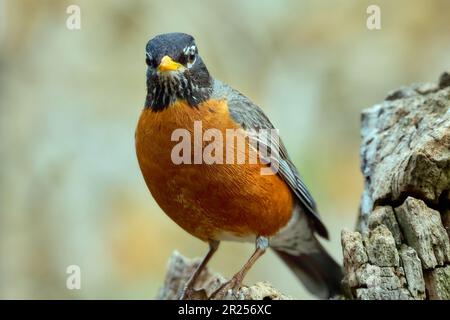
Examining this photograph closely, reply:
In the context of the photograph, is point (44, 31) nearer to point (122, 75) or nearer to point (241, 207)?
point (122, 75)

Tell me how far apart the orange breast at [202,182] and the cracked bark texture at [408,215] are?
1.03 metres

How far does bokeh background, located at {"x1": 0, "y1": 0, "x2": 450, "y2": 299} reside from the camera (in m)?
10.4

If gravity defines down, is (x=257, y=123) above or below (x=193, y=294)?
above

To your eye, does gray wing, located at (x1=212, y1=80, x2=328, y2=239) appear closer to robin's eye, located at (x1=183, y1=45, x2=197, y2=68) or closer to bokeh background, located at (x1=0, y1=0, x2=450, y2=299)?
robin's eye, located at (x1=183, y1=45, x2=197, y2=68)

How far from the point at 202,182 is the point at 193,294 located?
1149 mm

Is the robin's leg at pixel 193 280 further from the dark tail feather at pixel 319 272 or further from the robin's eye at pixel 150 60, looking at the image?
the robin's eye at pixel 150 60

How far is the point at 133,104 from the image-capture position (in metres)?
10.7

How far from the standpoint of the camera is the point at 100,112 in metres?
10.7

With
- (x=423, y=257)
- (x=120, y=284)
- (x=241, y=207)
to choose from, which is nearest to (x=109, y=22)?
(x=120, y=284)

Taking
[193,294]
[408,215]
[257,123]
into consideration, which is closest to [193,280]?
[193,294]

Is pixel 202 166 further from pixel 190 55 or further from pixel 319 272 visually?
pixel 319 272

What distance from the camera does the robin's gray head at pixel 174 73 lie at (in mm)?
6035

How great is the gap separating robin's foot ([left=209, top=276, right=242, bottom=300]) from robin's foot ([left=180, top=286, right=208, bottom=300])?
0.12 meters

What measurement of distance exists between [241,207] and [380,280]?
1622 millimetres
